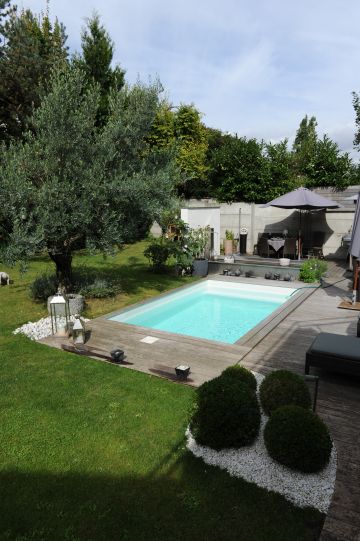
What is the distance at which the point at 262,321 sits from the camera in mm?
9281

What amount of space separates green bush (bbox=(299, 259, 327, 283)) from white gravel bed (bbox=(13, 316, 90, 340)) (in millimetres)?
9543

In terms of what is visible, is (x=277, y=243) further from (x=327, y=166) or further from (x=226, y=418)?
(x=226, y=418)

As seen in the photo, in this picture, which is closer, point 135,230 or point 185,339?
point 185,339

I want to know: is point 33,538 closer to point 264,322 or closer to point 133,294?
point 264,322

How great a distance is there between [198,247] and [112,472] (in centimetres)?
1166

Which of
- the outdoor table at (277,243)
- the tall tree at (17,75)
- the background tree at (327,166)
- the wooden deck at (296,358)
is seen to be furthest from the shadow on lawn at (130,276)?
the background tree at (327,166)

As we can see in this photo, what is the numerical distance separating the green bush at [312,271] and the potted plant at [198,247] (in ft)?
13.7

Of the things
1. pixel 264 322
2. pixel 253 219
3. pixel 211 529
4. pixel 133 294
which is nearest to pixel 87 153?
pixel 133 294

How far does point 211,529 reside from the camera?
3.32 metres

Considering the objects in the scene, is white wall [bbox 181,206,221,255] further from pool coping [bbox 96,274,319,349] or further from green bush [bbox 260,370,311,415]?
green bush [bbox 260,370,311,415]

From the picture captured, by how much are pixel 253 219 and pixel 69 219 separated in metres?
13.3

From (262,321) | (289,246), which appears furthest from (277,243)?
(262,321)

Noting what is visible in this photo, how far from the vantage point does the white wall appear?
711 inches

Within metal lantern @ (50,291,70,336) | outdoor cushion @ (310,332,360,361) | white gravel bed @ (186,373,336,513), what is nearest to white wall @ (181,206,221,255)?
metal lantern @ (50,291,70,336)
